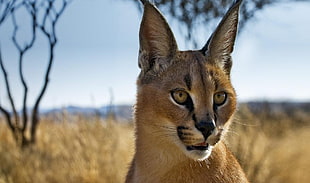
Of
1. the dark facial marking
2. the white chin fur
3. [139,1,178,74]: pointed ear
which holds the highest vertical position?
[139,1,178,74]: pointed ear

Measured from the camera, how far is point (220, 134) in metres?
3.45

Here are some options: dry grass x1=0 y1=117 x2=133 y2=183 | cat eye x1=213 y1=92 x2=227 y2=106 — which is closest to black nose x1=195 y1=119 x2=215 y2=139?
cat eye x1=213 y1=92 x2=227 y2=106

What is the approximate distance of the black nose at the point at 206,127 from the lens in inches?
130

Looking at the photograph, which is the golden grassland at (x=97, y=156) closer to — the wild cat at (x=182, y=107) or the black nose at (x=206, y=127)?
the wild cat at (x=182, y=107)

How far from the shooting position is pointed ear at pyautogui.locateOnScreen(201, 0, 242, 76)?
152 inches

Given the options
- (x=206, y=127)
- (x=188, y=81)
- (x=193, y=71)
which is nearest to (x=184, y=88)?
(x=188, y=81)

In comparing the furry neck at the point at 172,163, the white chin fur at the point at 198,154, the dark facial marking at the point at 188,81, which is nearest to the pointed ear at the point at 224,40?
the dark facial marking at the point at 188,81

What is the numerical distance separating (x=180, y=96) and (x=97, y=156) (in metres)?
3.69

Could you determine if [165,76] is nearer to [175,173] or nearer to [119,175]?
[175,173]

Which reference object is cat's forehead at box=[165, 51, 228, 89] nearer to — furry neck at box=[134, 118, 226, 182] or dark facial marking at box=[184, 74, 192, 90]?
dark facial marking at box=[184, 74, 192, 90]

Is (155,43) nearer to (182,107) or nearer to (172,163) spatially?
(182,107)

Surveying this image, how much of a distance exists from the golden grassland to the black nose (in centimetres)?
287

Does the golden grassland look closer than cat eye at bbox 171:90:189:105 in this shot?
No

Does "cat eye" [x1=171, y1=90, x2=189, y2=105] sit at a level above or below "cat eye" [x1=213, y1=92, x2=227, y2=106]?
above
